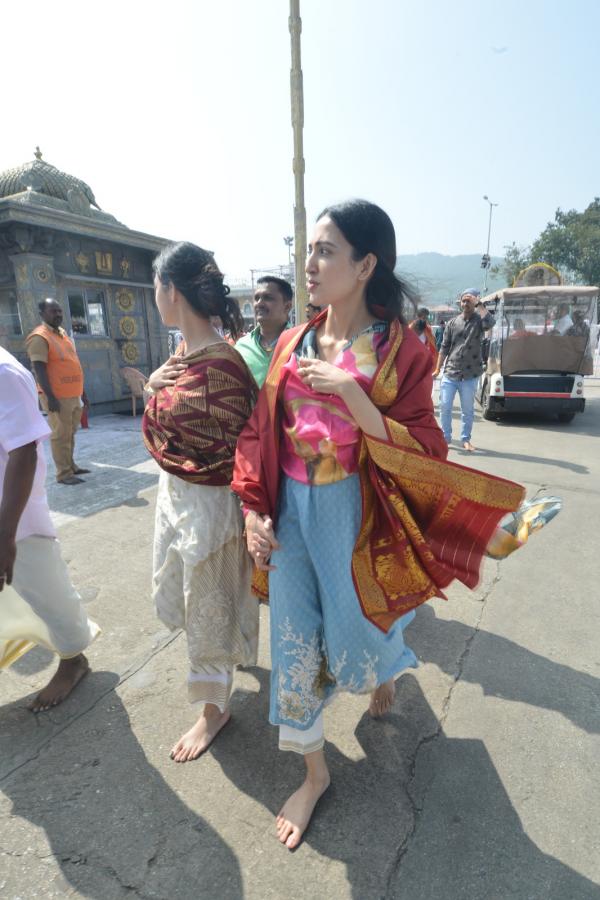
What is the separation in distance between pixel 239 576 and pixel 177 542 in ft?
0.82

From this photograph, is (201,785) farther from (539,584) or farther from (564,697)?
(539,584)

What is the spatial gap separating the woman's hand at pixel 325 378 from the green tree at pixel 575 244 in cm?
3432

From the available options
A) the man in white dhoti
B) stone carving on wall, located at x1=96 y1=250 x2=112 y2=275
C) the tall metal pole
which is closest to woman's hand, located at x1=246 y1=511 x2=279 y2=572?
the man in white dhoti

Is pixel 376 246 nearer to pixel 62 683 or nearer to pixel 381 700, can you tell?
pixel 381 700

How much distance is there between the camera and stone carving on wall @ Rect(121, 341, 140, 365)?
9273mm

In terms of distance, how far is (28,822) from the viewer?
156 centimetres

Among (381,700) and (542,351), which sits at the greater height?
(542,351)

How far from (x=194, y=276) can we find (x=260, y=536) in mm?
874

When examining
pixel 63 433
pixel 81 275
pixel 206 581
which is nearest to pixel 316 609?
pixel 206 581

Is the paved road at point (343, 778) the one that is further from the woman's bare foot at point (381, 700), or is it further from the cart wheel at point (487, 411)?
the cart wheel at point (487, 411)

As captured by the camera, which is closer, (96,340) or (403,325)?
(403,325)

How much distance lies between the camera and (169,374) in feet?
5.61

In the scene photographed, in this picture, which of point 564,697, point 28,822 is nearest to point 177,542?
point 28,822

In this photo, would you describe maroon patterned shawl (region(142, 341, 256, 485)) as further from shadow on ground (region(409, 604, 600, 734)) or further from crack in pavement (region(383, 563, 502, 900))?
shadow on ground (region(409, 604, 600, 734))
